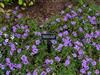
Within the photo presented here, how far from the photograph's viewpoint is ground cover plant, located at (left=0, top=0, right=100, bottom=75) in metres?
4.10

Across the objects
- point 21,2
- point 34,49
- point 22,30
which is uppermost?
point 21,2

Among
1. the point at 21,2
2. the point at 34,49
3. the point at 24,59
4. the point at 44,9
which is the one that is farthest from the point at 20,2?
the point at 24,59

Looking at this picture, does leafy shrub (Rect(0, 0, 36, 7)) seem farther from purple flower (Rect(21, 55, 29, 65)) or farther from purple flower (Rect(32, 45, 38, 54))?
purple flower (Rect(21, 55, 29, 65))

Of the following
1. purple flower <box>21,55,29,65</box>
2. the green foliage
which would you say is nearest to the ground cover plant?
purple flower <box>21,55,29,65</box>

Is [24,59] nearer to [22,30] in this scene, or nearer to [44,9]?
[22,30]

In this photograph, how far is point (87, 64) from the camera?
4168 millimetres

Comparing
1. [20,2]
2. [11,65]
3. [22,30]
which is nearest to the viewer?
[11,65]

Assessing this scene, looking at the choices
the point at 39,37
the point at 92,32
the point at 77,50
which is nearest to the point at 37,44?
the point at 39,37

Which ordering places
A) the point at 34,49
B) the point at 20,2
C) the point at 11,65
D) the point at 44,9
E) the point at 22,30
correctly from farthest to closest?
the point at 44,9
the point at 20,2
the point at 22,30
the point at 34,49
the point at 11,65

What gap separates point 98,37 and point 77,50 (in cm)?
45

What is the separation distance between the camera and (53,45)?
4316 mm

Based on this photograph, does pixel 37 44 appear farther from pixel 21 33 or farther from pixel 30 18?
pixel 30 18

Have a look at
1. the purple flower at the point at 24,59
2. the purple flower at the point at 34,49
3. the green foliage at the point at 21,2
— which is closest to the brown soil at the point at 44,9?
the green foliage at the point at 21,2

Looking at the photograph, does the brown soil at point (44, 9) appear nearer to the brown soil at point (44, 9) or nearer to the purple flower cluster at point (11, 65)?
the brown soil at point (44, 9)
